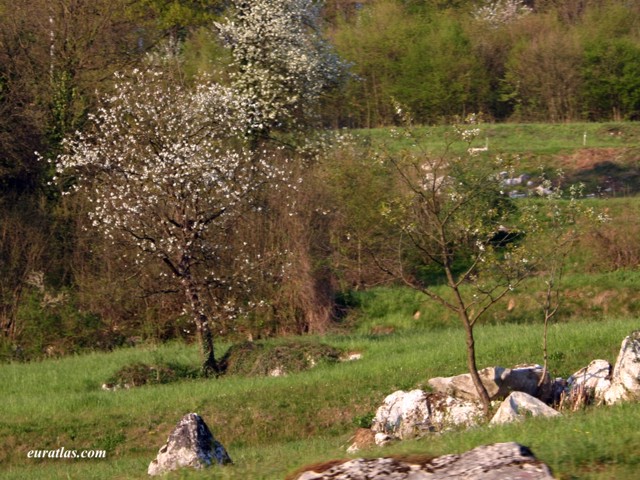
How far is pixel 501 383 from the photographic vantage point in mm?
15711

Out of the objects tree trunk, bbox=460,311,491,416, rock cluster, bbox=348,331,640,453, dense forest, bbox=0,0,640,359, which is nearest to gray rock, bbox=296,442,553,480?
rock cluster, bbox=348,331,640,453

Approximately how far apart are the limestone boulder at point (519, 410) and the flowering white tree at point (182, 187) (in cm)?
891

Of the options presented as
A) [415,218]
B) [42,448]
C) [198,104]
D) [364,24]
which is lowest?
[42,448]

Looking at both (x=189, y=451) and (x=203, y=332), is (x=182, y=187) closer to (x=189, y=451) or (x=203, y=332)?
(x=203, y=332)

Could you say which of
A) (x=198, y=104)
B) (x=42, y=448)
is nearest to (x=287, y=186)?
(x=198, y=104)

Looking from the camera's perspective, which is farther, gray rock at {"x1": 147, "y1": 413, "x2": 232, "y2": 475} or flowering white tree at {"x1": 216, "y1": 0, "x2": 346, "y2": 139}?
flowering white tree at {"x1": 216, "y1": 0, "x2": 346, "y2": 139}

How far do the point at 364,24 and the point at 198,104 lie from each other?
33393 millimetres

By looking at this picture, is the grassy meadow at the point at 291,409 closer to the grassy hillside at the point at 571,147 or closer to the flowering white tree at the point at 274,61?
the flowering white tree at the point at 274,61

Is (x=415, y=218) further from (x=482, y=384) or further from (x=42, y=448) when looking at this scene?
(x=42, y=448)

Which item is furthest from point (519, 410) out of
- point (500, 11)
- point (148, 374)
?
point (500, 11)

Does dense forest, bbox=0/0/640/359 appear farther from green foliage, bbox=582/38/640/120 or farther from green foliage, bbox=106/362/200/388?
Result: green foliage, bbox=582/38/640/120

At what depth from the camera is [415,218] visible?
16.6 metres

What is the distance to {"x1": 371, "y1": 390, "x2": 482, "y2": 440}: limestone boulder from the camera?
14541 mm

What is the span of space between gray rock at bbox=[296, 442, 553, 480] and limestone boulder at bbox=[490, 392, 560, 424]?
3998mm
